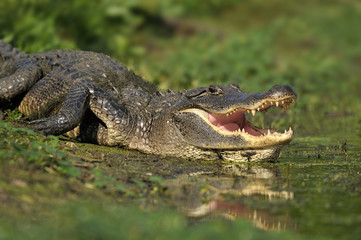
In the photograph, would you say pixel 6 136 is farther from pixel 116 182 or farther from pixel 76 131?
pixel 76 131

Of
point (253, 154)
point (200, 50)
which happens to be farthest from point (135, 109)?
point (200, 50)

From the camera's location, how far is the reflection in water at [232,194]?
3.63m

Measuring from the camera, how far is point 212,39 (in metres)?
17.1

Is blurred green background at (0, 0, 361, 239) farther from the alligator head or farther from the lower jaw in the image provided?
the alligator head

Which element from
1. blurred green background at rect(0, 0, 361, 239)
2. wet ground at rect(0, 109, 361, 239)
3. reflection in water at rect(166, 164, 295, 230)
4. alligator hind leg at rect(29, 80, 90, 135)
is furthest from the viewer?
alligator hind leg at rect(29, 80, 90, 135)

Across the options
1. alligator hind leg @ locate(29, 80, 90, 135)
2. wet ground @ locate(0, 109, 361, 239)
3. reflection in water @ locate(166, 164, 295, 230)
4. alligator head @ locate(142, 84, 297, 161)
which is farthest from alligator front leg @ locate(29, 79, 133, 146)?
reflection in water @ locate(166, 164, 295, 230)

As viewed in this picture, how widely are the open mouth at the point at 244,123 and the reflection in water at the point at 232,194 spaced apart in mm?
322

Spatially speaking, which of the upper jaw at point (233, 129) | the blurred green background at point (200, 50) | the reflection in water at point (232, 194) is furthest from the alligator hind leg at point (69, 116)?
the reflection in water at point (232, 194)

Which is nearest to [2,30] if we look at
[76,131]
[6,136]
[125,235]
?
[76,131]

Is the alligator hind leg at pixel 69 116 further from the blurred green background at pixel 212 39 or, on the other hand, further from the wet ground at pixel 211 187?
the blurred green background at pixel 212 39

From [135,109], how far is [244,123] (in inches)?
49.1

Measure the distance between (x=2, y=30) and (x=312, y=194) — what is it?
22.2ft

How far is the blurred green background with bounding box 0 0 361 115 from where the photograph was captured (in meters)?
10.7

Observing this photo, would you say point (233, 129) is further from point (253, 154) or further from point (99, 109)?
point (99, 109)
